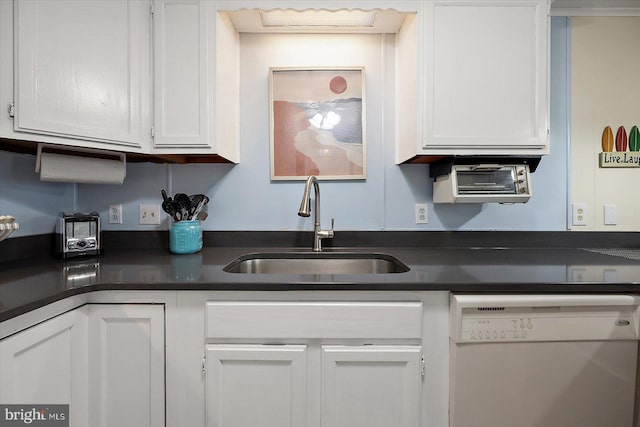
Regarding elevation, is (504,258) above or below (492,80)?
below

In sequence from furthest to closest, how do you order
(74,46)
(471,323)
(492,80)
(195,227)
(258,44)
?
(258,44) < (195,227) < (492,80) < (74,46) < (471,323)

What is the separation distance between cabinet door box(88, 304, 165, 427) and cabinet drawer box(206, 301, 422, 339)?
20cm

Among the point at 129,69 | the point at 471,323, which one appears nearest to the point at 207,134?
the point at 129,69

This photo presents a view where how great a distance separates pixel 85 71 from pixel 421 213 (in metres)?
1.58

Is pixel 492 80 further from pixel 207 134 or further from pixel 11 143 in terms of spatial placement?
pixel 11 143

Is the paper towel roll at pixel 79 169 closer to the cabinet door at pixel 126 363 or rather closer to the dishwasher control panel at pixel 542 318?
the cabinet door at pixel 126 363

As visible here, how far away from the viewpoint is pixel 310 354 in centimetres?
114

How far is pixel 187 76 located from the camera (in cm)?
147

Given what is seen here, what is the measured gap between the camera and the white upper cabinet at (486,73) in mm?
1460

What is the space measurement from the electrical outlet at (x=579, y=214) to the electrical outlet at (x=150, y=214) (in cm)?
215

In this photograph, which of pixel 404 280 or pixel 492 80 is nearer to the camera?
pixel 404 280

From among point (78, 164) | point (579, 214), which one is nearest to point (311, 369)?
point (78, 164)

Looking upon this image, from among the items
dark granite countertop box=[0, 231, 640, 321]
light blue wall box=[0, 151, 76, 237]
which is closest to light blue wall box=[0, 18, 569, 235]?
light blue wall box=[0, 151, 76, 237]

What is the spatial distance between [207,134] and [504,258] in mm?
1386
